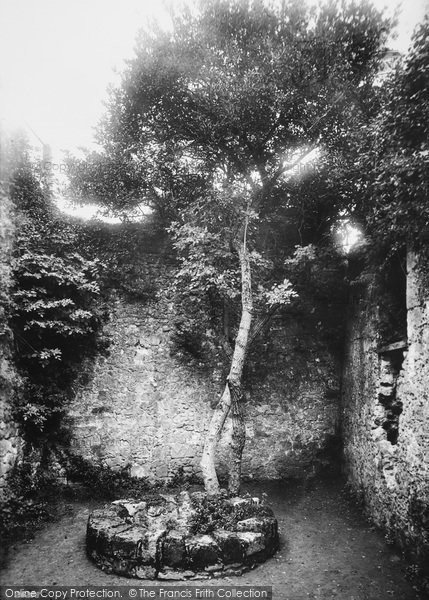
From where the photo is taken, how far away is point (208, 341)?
7746mm

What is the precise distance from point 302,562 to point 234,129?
7.72 m

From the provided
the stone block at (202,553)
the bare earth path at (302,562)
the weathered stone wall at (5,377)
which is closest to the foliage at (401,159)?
the bare earth path at (302,562)

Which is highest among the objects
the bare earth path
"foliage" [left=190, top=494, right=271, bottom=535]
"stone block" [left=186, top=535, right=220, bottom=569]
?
"foliage" [left=190, top=494, right=271, bottom=535]

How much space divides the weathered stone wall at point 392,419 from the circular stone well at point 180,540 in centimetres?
194

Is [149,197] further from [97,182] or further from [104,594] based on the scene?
[104,594]

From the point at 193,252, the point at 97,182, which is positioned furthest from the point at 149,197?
the point at 193,252

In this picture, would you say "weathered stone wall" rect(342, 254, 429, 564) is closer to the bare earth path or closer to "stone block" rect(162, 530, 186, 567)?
the bare earth path

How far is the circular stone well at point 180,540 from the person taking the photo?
4.60 m

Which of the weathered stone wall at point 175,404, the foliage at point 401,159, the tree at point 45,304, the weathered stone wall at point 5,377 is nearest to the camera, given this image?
the foliage at point 401,159

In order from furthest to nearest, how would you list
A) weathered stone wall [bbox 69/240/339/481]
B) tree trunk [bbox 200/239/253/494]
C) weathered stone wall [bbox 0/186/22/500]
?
weathered stone wall [bbox 69/240/339/481] → tree trunk [bbox 200/239/253/494] → weathered stone wall [bbox 0/186/22/500]

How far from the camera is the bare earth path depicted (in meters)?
4.43

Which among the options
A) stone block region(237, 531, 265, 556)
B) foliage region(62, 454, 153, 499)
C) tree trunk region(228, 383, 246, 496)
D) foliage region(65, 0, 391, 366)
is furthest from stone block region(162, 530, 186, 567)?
foliage region(65, 0, 391, 366)

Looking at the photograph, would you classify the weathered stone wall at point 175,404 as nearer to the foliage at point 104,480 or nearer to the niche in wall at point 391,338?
the foliage at point 104,480

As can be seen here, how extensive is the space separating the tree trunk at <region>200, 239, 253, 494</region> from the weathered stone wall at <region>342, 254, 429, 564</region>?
7.60ft
